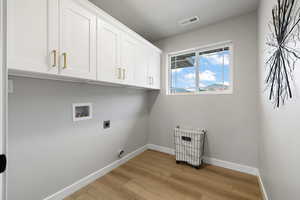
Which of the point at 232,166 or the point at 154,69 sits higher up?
the point at 154,69

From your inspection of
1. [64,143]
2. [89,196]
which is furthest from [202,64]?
[89,196]

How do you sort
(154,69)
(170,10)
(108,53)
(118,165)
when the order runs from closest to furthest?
1. (108,53)
2. (170,10)
3. (118,165)
4. (154,69)

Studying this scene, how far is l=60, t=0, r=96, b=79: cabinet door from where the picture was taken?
49.8 inches

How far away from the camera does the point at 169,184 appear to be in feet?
6.11

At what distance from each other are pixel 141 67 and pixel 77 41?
1.17 metres

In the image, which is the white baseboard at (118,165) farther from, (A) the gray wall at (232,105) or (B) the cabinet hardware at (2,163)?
(B) the cabinet hardware at (2,163)

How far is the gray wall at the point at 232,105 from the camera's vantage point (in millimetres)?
2088

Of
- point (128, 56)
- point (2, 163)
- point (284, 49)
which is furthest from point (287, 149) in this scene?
point (128, 56)

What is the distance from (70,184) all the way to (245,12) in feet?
11.9

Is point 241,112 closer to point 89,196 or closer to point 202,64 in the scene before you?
point 202,64

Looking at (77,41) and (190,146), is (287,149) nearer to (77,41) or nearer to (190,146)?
(190,146)

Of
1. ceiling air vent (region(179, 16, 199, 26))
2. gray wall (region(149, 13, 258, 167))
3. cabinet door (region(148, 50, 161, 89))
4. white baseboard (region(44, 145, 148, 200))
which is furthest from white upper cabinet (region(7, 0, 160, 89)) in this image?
white baseboard (region(44, 145, 148, 200))

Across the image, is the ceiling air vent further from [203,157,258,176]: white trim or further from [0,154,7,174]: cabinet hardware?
[0,154,7,174]: cabinet hardware

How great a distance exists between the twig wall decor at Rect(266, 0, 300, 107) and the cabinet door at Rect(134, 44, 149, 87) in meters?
1.75
